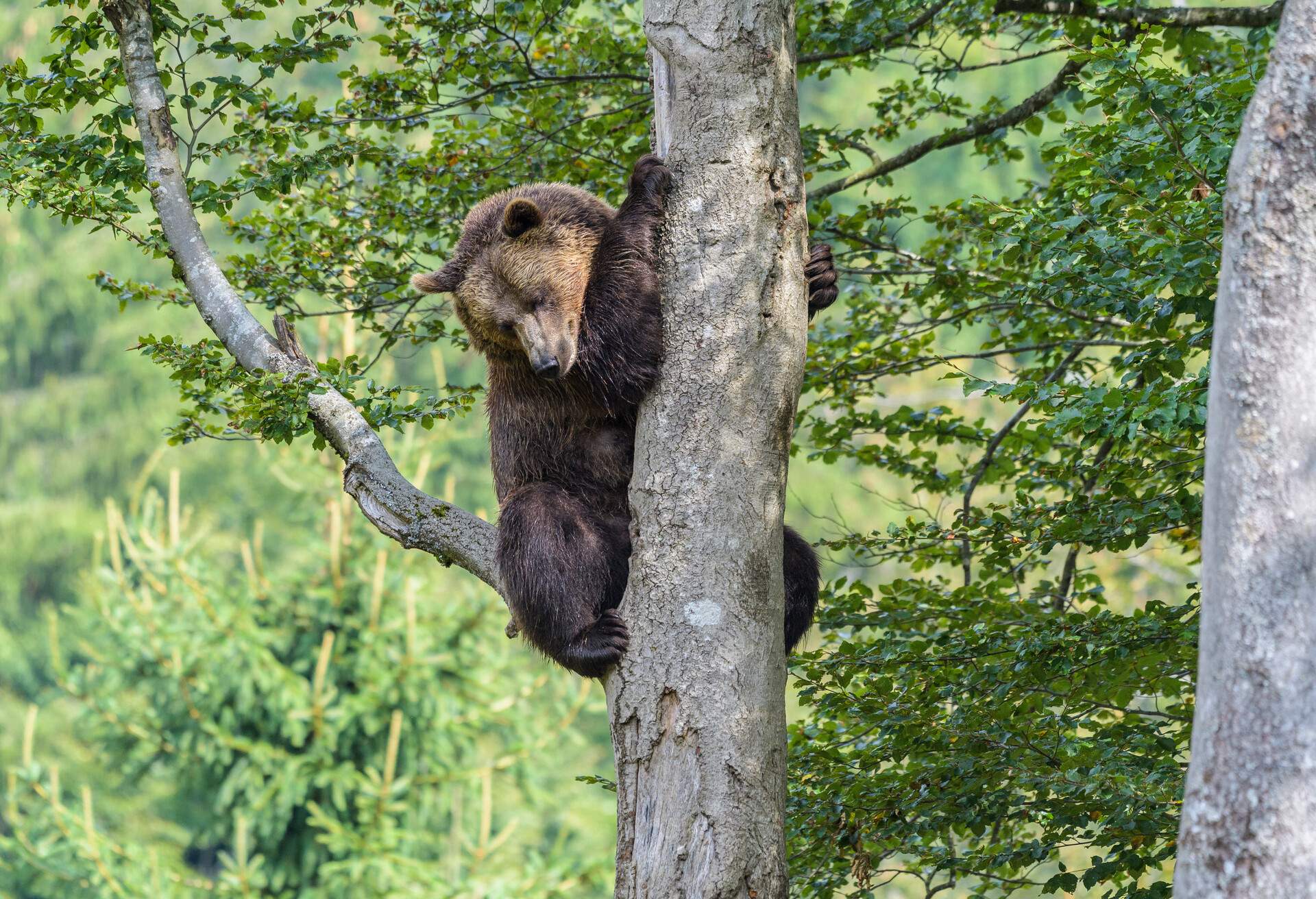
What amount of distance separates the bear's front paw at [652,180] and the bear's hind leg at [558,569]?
1.25 metres

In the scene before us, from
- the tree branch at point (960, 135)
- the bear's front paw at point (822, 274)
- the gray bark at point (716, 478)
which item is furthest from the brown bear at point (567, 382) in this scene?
the tree branch at point (960, 135)

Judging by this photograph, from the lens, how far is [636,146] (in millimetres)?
6117

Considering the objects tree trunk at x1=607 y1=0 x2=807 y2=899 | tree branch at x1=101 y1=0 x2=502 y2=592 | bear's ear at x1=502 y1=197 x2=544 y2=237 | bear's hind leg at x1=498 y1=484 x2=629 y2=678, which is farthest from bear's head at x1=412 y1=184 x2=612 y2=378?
tree trunk at x1=607 y1=0 x2=807 y2=899

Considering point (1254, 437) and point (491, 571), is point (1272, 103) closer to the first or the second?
point (1254, 437)

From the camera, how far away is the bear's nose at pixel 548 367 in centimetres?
422

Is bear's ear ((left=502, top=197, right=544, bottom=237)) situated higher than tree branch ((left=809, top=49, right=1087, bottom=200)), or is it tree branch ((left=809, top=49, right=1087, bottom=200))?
tree branch ((left=809, top=49, right=1087, bottom=200))

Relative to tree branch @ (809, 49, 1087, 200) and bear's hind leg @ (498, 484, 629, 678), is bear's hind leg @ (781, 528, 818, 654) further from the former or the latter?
tree branch @ (809, 49, 1087, 200)

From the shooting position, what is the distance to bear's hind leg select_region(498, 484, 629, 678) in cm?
410

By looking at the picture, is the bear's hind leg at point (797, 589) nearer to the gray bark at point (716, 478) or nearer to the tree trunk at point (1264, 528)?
the gray bark at point (716, 478)

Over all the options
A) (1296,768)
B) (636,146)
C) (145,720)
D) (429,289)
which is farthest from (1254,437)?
(145,720)

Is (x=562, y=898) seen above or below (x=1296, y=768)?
below

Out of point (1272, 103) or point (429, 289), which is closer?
point (1272, 103)

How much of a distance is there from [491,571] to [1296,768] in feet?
8.03

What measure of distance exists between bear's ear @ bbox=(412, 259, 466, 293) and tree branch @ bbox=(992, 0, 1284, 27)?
3.03 m
